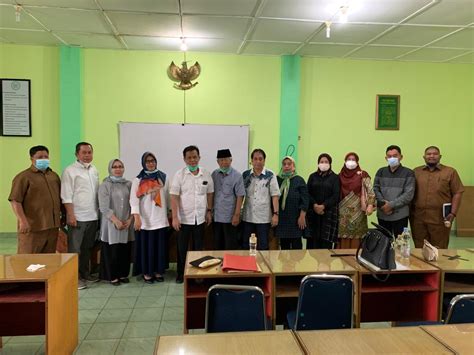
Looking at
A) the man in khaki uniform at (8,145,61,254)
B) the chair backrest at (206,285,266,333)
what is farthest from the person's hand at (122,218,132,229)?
the chair backrest at (206,285,266,333)

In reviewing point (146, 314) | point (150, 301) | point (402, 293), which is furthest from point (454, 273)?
point (150, 301)

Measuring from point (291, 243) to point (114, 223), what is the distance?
6.52 ft

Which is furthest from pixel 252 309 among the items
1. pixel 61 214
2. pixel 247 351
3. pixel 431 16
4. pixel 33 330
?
pixel 431 16

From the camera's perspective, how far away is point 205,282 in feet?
8.73

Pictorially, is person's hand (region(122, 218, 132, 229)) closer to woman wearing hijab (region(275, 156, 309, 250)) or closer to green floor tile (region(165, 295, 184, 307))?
green floor tile (region(165, 295, 184, 307))

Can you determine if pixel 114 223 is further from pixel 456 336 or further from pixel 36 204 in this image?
pixel 456 336

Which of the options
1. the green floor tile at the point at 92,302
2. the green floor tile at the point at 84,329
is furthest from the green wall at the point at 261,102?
the green floor tile at the point at 84,329

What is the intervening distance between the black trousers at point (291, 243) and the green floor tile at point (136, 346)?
1942 millimetres

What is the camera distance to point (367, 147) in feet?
20.7

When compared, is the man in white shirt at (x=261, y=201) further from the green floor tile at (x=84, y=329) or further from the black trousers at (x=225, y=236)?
the green floor tile at (x=84, y=329)

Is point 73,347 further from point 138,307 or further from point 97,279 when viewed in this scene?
point 97,279

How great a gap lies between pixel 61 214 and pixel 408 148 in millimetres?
5524

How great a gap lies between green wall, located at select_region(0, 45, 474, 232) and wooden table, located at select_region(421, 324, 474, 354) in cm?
456

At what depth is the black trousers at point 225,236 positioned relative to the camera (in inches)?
163
